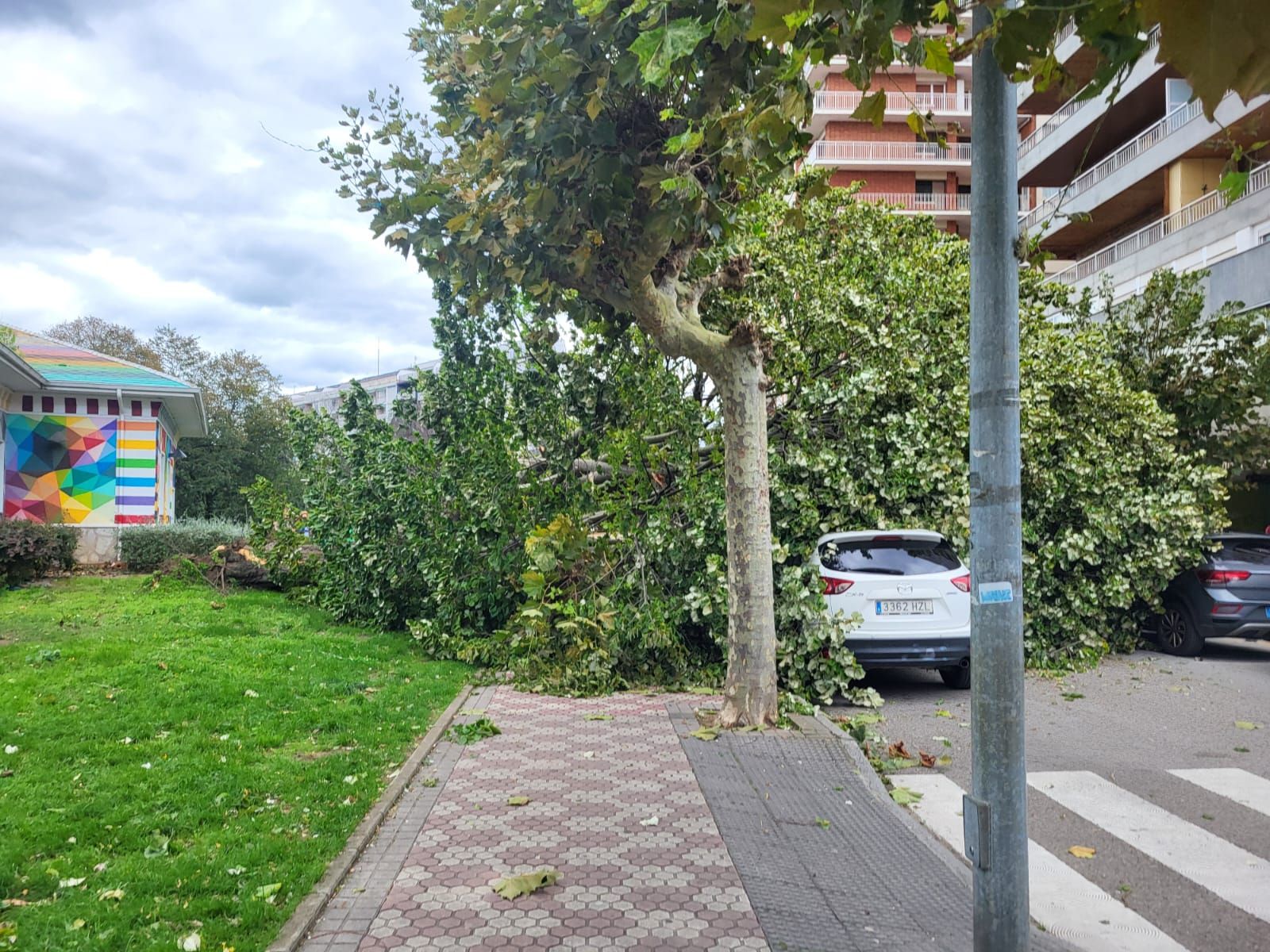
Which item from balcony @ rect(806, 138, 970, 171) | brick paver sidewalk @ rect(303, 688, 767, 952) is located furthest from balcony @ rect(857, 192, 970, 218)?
brick paver sidewalk @ rect(303, 688, 767, 952)

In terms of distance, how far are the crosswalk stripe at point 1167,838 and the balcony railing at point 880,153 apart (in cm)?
4290

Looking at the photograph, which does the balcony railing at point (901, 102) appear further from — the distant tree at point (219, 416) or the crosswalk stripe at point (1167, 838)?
the crosswalk stripe at point (1167, 838)

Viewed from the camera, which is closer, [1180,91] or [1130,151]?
[1180,91]

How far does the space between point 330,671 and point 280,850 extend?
507 centimetres

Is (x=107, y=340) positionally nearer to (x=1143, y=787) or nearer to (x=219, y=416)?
(x=219, y=416)

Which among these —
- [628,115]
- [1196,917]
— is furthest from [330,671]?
[1196,917]

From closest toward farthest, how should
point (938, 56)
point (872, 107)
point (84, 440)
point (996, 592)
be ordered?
1. point (938, 56)
2. point (872, 107)
3. point (996, 592)
4. point (84, 440)

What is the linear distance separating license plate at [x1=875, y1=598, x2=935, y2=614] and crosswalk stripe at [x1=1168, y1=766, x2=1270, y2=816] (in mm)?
2781

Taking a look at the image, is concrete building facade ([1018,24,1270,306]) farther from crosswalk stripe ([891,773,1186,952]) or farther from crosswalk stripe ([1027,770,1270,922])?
crosswalk stripe ([891,773,1186,952])

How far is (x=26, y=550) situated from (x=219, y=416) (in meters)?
26.7

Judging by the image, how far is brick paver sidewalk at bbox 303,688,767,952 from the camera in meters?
3.97

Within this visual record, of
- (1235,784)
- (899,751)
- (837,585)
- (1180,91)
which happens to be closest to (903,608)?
(837,585)

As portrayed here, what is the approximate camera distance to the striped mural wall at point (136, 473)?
22.0 metres

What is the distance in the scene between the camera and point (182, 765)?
6.26 meters
